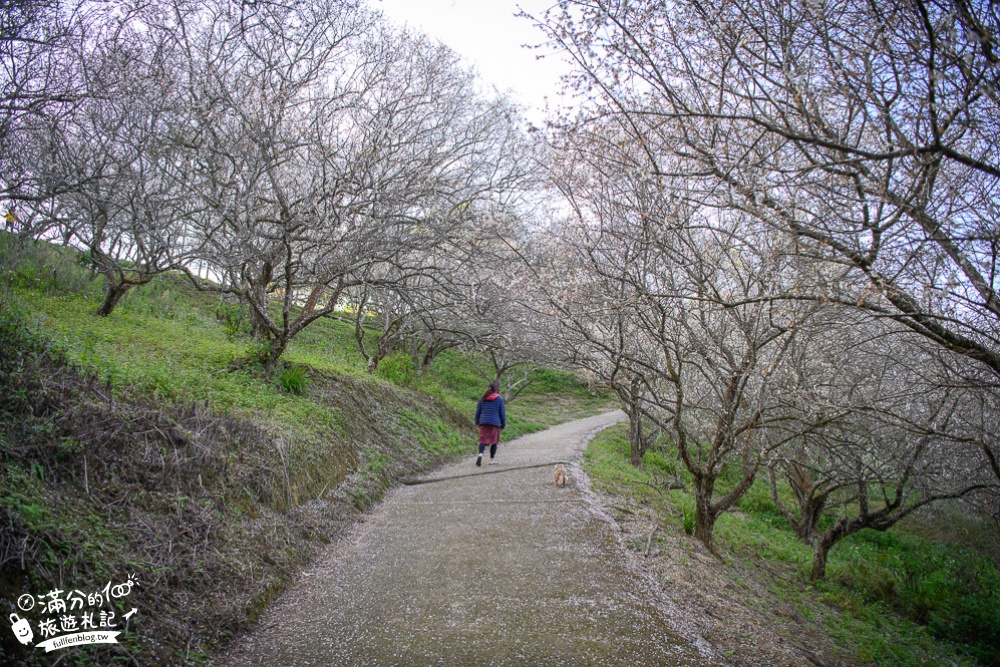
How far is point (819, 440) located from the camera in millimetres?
7547

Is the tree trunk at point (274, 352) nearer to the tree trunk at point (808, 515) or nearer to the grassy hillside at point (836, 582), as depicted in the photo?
the grassy hillside at point (836, 582)

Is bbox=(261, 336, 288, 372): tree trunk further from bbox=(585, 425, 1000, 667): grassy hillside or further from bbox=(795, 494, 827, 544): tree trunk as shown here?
bbox=(795, 494, 827, 544): tree trunk

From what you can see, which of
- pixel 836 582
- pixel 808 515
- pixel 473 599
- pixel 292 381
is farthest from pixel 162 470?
pixel 808 515

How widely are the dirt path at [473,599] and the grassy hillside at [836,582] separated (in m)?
0.58

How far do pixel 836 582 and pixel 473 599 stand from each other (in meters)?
7.73

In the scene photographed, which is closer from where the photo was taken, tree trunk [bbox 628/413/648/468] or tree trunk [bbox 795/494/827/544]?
tree trunk [bbox 795/494/827/544]

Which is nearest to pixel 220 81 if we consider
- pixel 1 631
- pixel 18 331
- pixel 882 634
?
pixel 18 331

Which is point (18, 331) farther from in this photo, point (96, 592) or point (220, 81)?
point (220, 81)

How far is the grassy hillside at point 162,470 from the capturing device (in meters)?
3.13

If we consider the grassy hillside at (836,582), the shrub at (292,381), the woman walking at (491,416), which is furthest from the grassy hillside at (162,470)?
the grassy hillside at (836,582)

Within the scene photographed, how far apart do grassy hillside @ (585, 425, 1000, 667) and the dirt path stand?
584mm

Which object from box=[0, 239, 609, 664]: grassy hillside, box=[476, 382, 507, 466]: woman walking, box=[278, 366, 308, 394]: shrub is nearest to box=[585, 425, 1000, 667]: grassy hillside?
box=[476, 382, 507, 466]: woman walking

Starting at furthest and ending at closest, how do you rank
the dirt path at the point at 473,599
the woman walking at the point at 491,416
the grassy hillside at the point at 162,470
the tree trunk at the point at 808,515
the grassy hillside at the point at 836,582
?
the tree trunk at the point at 808,515, the woman walking at the point at 491,416, the grassy hillside at the point at 836,582, the dirt path at the point at 473,599, the grassy hillside at the point at 162,470

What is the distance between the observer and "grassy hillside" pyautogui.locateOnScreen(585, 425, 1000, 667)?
4773 millimetres
